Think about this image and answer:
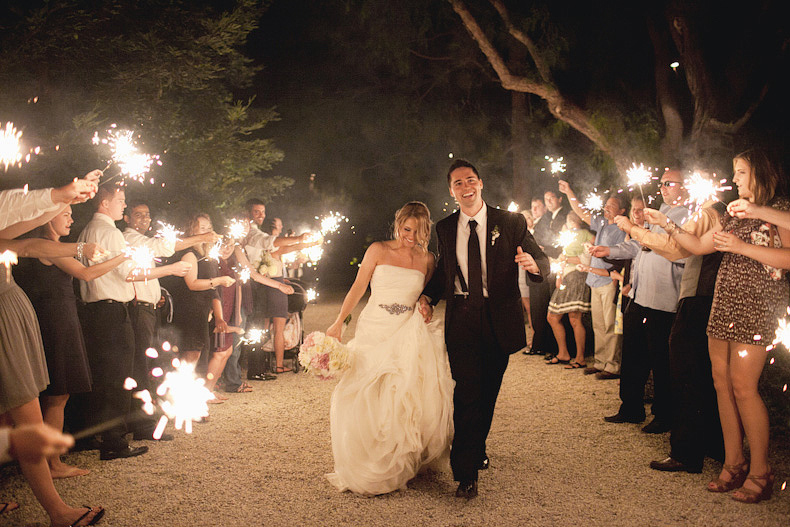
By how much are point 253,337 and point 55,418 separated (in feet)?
11.9

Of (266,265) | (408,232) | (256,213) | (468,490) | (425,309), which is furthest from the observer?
(256,213)

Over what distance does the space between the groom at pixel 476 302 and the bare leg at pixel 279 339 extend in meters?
4.46

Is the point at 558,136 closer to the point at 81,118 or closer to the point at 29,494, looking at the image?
the point at 81,118

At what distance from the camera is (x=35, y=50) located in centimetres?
726

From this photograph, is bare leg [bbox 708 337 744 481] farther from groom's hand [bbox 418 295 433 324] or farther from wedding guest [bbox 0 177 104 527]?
wedding guest [bbox 0 177 104 527]

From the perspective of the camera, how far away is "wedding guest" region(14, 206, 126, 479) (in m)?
4.62

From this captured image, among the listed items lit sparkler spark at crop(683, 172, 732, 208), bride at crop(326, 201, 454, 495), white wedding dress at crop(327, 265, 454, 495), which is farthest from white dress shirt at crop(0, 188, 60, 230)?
lit sparkler spark at crop(683, 172, 732, 208)

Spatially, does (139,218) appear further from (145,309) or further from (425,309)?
(425,309)

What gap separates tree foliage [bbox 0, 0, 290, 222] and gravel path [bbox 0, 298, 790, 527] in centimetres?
377

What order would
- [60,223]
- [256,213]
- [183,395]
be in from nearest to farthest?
1. [60,223]
2. [183,395]
3. [256,213]

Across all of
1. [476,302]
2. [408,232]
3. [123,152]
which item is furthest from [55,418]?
[123,152]

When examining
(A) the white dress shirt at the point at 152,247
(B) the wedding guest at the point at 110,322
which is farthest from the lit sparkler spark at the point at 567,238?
(B) the wedding guest at the point at 110,322

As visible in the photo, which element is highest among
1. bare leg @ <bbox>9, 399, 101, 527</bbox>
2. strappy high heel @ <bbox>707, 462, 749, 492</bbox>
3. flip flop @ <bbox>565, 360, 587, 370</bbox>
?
bare leg @ <bbox>9, 399, 101, 527</bbox>

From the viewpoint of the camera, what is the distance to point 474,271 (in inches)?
174
